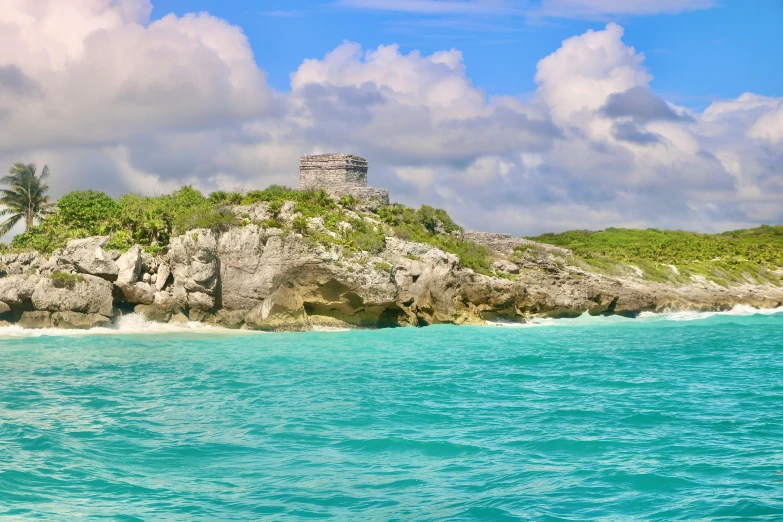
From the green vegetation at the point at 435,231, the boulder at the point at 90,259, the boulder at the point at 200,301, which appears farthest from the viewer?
the green vegetation at the point at 435,231

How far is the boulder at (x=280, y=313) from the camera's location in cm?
3784

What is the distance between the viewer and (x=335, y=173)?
179 ft

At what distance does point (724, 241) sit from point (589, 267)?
136 ft

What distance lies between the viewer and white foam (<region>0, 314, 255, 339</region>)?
111 ft

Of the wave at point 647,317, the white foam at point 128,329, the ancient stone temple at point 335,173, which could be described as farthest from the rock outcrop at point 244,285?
the ancient stone temple at point 335,173

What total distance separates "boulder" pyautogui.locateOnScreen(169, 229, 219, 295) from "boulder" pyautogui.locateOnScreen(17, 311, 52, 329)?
20.9 ft

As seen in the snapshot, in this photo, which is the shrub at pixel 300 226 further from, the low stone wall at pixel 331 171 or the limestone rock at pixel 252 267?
the low stone wall at pixel 331 171

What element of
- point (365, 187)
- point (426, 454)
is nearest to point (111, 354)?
point (426, 454)

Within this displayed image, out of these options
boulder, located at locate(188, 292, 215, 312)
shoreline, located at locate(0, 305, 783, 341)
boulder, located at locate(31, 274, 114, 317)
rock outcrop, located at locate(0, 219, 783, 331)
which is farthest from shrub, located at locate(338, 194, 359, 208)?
boulder, located at locate(31, 274, 114, 317)

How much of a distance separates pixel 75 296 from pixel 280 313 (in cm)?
1007

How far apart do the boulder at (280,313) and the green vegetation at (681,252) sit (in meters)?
27.3

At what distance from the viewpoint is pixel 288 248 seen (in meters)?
38.3

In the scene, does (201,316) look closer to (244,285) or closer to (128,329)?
(244,285)

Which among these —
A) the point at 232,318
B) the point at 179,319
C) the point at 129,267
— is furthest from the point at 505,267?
the point at 129,267
